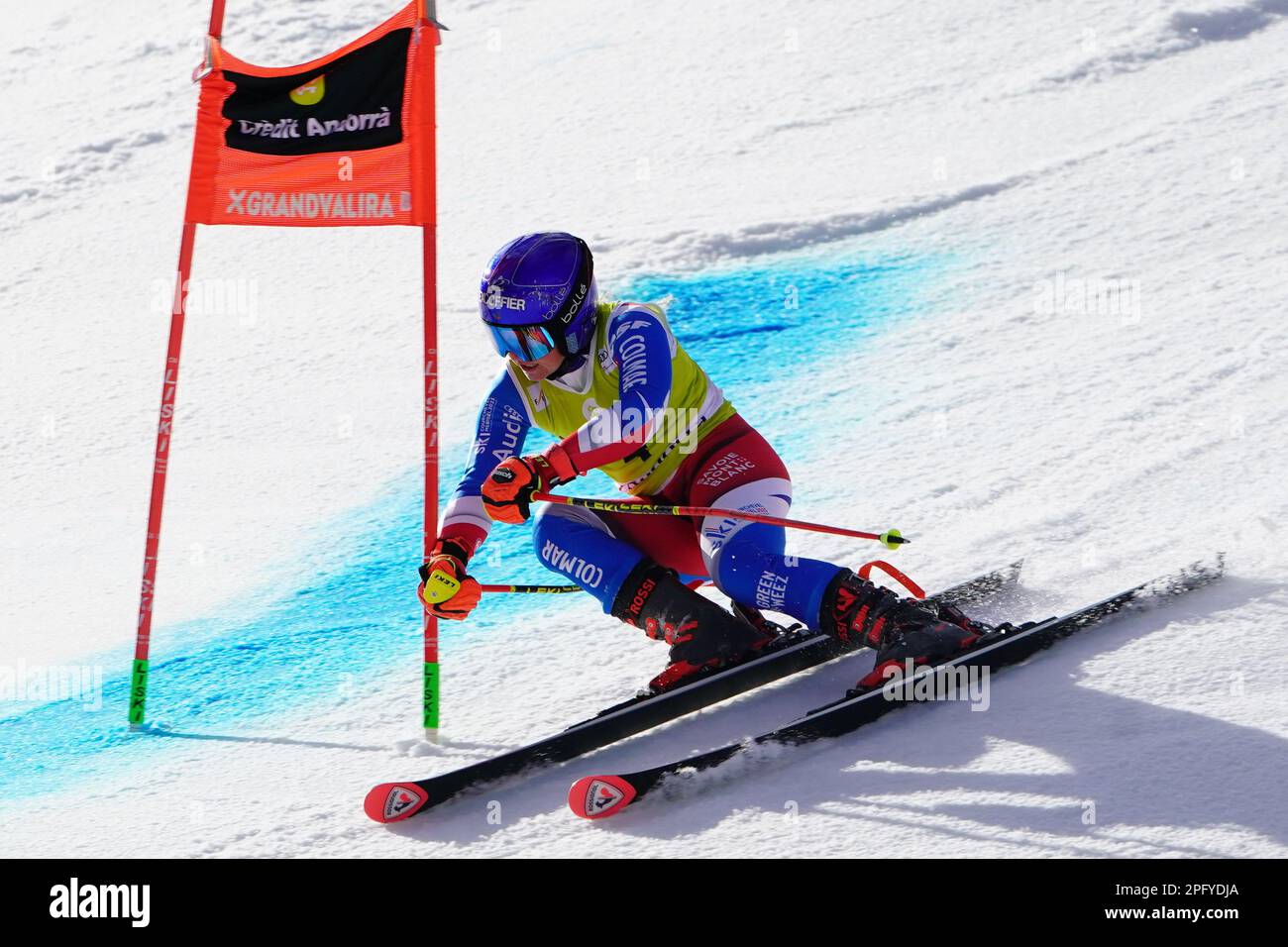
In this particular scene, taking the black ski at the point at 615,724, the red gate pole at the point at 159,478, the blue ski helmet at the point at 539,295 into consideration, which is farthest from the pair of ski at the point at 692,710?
the red gate pole at the point at 159,478

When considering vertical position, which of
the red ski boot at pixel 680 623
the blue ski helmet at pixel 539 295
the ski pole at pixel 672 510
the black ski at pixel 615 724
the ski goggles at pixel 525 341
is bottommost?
the black ski at pixel 615 724

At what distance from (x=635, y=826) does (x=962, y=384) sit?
407 centimetres

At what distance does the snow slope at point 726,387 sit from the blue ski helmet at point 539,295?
113 centimetres

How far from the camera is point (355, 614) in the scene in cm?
543

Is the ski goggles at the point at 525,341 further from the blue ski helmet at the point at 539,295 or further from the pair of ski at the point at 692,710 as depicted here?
the pair of ski at the point at 692,710

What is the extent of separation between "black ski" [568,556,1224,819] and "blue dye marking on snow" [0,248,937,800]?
1.32 meters

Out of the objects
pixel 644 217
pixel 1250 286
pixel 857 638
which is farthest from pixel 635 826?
pixel 644 217

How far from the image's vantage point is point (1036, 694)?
380cm

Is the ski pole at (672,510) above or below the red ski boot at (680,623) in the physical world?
above

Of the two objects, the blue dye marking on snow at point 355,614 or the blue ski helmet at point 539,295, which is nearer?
the blue ski helmet at point 539,295

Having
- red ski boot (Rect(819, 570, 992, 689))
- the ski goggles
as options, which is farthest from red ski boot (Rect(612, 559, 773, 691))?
the ski goggles

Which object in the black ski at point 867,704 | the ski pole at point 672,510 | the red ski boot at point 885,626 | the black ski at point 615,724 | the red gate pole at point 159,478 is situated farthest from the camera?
the red gate pole at point 159,478

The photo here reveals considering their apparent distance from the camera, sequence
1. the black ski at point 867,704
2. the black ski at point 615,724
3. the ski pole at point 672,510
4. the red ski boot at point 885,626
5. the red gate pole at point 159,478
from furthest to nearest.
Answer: the red gate pole at point 159,478
the ski pole at point 672,510
the red ski boot at point 885,626
the black ski at point 615,724
the black ski at point 867,704

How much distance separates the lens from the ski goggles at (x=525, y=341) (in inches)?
154
